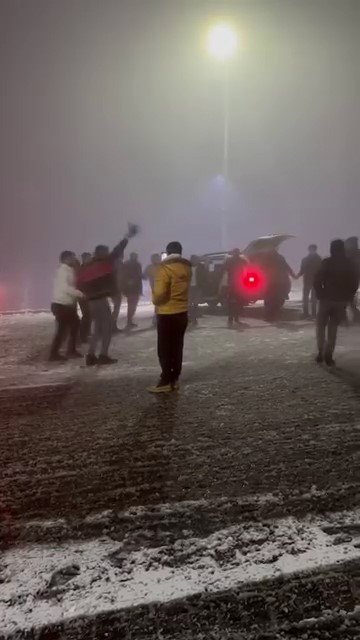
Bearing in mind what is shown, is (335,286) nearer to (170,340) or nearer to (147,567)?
(170,340)

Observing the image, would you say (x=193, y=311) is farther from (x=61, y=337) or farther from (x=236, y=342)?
(x=61, y=337)

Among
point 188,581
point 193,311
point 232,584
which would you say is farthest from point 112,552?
point 193,311

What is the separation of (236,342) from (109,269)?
325 centimetres

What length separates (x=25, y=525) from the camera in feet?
8.54

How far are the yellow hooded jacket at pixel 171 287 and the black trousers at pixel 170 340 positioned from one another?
83 mm

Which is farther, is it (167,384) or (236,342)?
(236,342)

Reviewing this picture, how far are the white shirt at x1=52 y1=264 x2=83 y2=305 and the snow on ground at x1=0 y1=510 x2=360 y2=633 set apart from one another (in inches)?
203

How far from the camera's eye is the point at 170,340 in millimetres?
5293

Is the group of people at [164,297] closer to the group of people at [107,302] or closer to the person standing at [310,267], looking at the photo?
the group of people at [107,302]

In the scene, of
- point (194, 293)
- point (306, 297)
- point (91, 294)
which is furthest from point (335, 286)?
point (194, 293)

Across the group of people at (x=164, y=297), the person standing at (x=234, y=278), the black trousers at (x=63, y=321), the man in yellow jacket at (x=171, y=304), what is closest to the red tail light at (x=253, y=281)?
the person standing at (x=234, y=278)

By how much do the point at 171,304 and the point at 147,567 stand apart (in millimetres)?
3326

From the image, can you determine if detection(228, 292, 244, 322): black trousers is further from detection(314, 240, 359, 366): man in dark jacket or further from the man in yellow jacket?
the man in yellow jacket

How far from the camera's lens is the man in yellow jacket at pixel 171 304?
17.1ft
